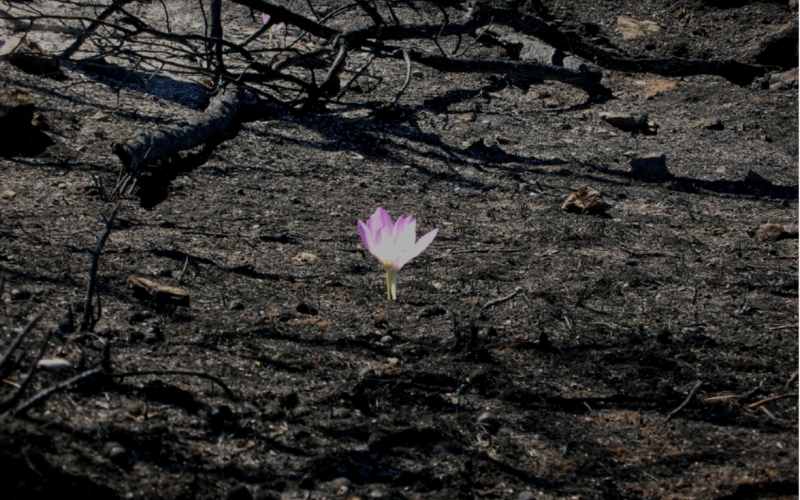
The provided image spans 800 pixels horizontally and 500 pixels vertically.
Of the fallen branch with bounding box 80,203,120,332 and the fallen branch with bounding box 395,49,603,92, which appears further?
the fallen branch with bounding box 395,49,603,92

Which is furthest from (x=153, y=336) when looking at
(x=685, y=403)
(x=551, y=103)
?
(x=551, y=103)

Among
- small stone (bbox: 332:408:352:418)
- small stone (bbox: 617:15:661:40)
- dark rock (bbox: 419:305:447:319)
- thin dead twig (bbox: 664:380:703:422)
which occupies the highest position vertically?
small stone (bbox: 617:15:661:40)

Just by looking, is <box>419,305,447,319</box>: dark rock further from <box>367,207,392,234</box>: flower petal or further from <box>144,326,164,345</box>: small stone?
<box>144,326,164,345</box>: small stone

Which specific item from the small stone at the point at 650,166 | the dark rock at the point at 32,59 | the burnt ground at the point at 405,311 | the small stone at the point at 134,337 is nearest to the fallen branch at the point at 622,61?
the burnt ground at the point at 405,311

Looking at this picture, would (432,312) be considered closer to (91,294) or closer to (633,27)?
(91,294)

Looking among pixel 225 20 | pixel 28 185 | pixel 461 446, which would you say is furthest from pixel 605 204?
pixel 225 20

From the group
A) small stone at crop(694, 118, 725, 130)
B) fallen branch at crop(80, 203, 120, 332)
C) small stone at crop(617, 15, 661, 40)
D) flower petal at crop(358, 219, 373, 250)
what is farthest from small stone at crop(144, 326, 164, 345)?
small stone at crop(617, 15, 661, 40)
